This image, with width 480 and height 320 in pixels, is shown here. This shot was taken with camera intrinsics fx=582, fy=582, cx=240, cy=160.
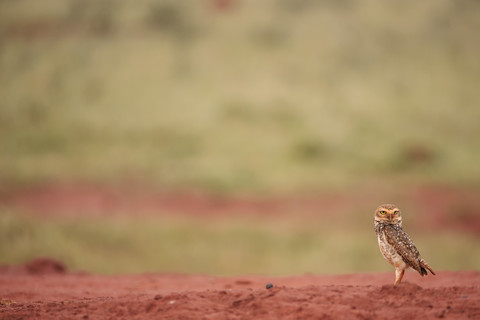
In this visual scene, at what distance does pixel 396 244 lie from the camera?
5609mm

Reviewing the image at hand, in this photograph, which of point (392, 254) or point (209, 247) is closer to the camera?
point (392, 254)

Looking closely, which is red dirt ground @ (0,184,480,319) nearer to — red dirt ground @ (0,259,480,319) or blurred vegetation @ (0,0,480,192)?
red dirt ground @ (0,259,480,319)

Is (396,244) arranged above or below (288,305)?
above

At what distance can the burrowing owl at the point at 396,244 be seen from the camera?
18.3ft

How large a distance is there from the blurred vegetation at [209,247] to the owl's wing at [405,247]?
10384mm

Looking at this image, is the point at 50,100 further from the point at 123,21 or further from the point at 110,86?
the point at 123,21

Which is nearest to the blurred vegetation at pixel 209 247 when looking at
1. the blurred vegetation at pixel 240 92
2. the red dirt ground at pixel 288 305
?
the blurred vegetation at pixel 240 92

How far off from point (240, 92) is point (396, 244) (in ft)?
70.4

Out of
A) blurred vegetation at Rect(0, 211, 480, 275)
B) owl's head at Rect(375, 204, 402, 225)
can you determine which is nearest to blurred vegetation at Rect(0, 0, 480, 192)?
blurred vegetation at Rect(0, 211, 480, 275)

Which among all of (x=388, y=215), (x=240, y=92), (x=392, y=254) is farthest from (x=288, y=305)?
(x=240, y=92)

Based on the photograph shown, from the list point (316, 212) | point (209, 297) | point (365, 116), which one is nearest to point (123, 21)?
point (365, 116)

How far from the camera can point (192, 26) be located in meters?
29.3

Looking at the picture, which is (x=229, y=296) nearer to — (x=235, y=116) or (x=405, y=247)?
(x=405, y=247)

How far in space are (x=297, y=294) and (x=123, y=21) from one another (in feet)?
87.2
